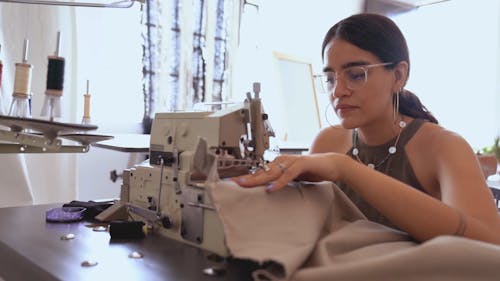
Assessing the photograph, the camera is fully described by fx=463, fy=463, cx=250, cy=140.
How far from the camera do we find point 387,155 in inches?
55.2

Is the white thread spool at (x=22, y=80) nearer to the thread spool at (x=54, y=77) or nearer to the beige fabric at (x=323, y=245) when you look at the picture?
the thread spool at (x=54, y=77)

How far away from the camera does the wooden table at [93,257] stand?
0.86 metres

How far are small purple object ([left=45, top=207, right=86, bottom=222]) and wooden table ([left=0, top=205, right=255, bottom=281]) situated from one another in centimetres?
3

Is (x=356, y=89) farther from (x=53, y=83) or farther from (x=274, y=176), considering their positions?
(x=53, y=83)

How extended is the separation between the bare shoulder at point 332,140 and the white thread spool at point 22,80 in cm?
94

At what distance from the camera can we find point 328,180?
3.46 ft

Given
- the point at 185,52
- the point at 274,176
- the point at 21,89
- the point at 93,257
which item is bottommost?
the point at 93,257

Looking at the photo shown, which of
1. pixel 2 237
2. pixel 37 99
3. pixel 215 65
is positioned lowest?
pixel 2 237

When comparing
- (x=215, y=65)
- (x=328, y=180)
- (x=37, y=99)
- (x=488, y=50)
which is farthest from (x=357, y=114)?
(x=488, y=50)

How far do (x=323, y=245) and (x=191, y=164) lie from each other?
43 cm

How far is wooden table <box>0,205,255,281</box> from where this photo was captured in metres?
0.86

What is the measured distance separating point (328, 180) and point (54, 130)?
0.61 m

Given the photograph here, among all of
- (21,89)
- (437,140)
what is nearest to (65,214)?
(21,89)

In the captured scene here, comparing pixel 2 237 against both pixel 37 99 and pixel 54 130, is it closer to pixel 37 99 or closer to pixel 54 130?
pixel 54 130
